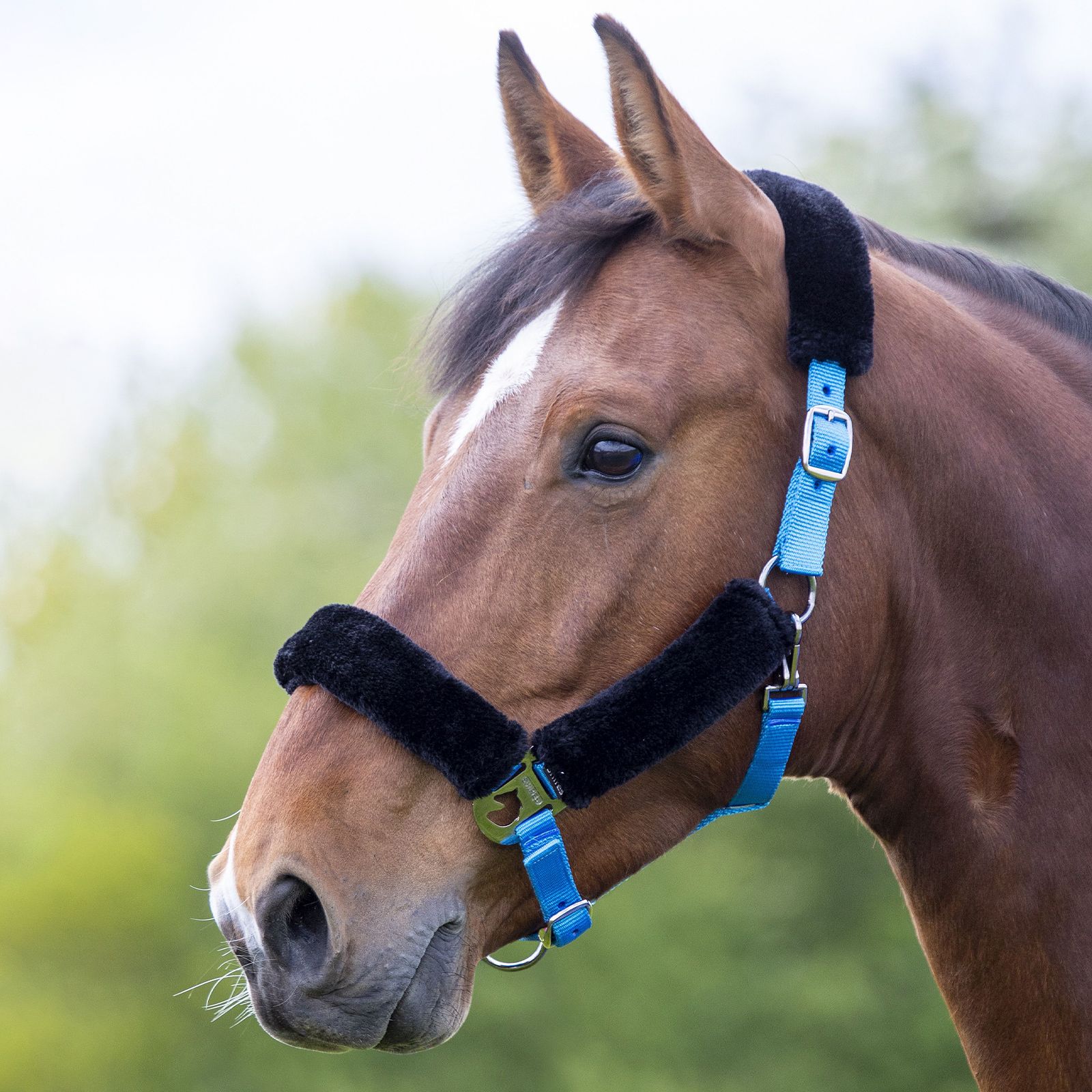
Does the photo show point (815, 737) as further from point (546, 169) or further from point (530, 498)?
point (546, 169)

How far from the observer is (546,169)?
2.90 metres

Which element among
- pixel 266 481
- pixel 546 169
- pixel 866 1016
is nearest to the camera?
pixel 546 169

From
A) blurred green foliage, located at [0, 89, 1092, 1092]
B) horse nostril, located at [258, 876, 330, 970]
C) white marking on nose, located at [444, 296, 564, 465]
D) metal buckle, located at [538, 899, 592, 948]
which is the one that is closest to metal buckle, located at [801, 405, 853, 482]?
white marking on nose, located at [444, 296, 564, 465]

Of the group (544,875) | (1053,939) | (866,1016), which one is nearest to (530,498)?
(544,875)

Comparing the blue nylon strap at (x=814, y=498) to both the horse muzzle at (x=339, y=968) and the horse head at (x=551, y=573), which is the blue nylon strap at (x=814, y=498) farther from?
the horse muzzle at (x=339, y=968)

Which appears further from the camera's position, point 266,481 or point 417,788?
point 266,481

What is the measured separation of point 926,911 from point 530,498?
1.21 meters

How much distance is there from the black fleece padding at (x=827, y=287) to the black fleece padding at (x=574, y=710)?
1.63 feet

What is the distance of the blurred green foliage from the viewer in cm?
1331

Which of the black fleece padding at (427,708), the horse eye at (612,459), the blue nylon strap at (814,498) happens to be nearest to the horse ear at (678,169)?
the blue nylon strap at (814,498)

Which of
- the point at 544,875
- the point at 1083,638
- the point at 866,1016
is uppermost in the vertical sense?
the point at 1083,638

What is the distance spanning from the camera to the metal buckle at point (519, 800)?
214 cm

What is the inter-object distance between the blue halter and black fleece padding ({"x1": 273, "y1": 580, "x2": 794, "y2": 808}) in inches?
2.2

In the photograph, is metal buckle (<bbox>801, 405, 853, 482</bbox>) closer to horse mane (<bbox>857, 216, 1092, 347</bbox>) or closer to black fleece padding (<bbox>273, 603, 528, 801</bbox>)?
horse mane (<bbox>857, 216, 1092, 347</bbox>)
